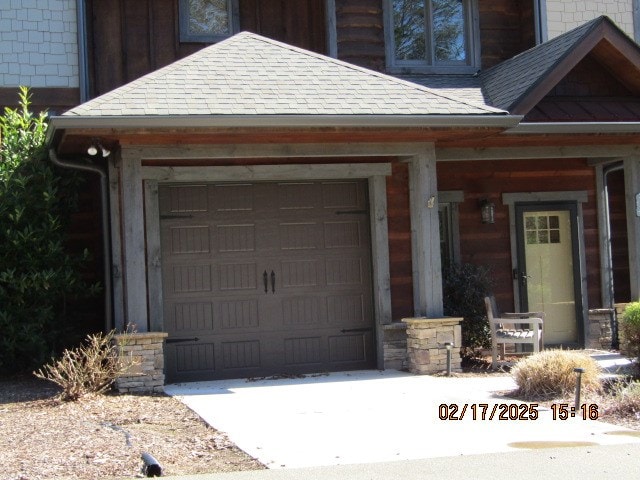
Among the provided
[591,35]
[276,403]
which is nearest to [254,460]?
[276,403]

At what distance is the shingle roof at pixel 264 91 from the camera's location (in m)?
10.1

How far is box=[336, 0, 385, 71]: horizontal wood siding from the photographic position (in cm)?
1453

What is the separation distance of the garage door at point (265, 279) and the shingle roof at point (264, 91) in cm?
140

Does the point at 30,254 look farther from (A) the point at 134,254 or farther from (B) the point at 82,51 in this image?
(B) the point at 82,51

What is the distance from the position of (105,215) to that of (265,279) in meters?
2.08

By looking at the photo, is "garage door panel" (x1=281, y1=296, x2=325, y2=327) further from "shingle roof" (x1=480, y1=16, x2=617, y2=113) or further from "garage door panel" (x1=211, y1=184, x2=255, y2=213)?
"shingle roof" (x1=480, y1=16, x2=617, y2=113)

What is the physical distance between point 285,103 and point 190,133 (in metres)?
1.07

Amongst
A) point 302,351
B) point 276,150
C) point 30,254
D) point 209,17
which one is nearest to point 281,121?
point 276,150

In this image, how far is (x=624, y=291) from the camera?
1404 centimetres

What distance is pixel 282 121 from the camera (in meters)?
10.1

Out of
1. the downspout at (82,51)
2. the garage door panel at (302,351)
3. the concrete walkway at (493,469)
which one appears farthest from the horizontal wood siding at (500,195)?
the concrete walkway at (493,469)

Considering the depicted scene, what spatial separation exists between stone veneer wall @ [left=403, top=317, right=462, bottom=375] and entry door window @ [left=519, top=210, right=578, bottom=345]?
9.30ft

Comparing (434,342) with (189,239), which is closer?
(434,342)

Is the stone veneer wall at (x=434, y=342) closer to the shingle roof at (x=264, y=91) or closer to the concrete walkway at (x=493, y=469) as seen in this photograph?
the shingle roof at (x=264, y=91)
